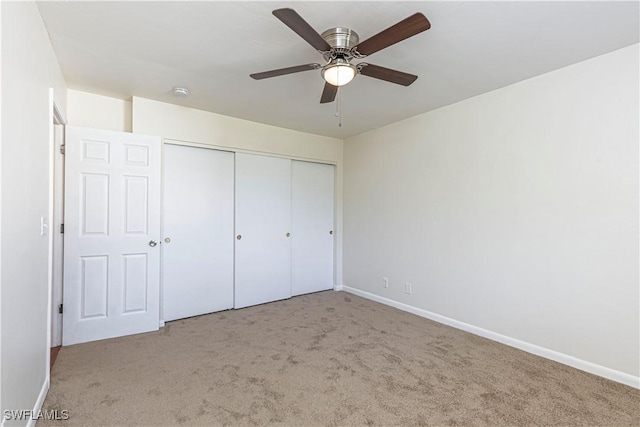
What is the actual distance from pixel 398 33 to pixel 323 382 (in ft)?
7.32

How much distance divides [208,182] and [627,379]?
13.4 ft

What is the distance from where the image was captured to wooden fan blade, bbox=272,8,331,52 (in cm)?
144

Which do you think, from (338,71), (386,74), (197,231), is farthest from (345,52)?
(197,231)

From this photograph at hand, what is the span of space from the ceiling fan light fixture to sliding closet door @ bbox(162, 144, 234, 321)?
219cm

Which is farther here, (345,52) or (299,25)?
(345,52)

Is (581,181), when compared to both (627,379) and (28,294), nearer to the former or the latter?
(627,379)

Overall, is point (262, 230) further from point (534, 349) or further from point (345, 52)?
point (534, 349)

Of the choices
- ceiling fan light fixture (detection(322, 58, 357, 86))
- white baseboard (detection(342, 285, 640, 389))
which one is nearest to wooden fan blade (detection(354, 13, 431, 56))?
ceiling fan light fixture (detection(322, 58, 357, 86))

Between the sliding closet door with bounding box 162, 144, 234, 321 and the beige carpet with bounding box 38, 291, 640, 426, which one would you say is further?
the sliding closet door with bounding box 162, 144, 234, 321

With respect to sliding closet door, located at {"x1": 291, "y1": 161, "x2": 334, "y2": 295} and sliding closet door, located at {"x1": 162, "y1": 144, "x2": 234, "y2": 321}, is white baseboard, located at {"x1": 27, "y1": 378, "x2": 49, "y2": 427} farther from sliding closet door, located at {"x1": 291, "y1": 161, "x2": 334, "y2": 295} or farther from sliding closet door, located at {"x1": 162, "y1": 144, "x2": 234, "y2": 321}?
sliding closet door, located at {"x1": 291, "y1": 161, "x2": 334, "y2": 295}

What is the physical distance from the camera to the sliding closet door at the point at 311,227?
4516mm

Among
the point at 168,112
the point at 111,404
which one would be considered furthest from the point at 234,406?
the point at 168,112

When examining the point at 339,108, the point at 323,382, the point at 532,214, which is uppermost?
the point at 339,108

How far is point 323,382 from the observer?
2223mm
